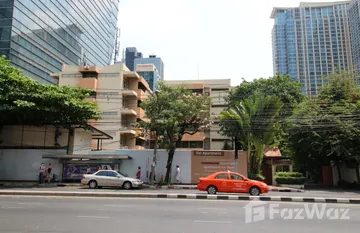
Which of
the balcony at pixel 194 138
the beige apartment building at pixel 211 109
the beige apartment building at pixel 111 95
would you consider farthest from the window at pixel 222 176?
the balcony at pixel 194 138

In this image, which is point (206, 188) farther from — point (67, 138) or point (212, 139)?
point (212, 139)

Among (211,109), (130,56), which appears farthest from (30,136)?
(130,56)

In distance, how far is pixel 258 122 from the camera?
27266 millimetres

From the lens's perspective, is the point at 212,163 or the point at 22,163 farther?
the point at 22,163

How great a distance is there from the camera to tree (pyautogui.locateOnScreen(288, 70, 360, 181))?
23.2m

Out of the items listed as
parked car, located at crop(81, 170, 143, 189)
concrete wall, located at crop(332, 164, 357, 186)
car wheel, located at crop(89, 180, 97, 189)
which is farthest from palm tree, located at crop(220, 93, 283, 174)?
car wheel, located at crop(89, 180, 97, 189)

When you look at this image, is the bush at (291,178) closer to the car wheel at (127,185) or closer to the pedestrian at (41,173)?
the car wheel at (127,185)

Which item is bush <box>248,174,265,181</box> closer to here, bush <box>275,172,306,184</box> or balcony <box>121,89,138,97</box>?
bush <box>275,172,306,184</box>

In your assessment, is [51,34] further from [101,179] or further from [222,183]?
[222,183]

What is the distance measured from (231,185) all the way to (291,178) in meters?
10.8

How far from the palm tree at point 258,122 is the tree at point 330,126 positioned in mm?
1712

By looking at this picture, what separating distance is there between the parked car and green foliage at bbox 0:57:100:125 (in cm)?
617

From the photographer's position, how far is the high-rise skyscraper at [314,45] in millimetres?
26716

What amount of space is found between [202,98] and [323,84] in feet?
38.9
